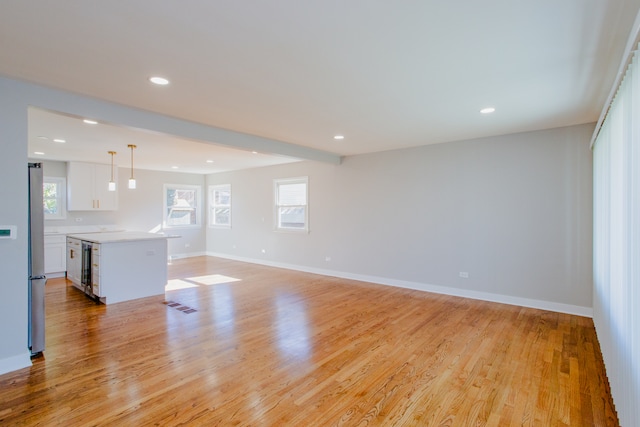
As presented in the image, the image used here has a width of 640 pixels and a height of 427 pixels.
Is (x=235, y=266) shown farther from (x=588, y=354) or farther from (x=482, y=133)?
(x=588, y=354)

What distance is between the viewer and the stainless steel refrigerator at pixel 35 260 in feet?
9.56

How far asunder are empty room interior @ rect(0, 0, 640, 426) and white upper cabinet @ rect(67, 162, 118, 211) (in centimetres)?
74

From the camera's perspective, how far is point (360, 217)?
21.0 ft

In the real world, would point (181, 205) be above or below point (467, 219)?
above

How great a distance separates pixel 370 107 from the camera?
354cm

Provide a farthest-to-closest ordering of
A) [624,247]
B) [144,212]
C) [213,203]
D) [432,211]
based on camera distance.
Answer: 1. [213,203]
2. [144,212]
3. [432,211]
4. [624,247]

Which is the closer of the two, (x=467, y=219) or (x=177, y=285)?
(x=467, y=219)

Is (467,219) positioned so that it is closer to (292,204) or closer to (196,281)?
(292,204)

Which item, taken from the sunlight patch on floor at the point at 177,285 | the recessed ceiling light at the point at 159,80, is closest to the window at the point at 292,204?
the sunlight patch on floor at the point at 177,285

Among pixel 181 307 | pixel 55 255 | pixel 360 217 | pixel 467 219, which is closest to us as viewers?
pixel 181 307

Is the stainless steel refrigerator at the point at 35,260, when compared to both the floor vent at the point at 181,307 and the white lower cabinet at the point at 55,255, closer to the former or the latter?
the floor vent at the point at 181,307

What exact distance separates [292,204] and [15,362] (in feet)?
18.1

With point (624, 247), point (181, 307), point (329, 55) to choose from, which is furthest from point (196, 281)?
point (624, 247)

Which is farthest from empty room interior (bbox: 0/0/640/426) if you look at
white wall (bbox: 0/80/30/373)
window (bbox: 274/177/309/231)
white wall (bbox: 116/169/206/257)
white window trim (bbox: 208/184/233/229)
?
white window trim (bbox: 208/184/233/229)
